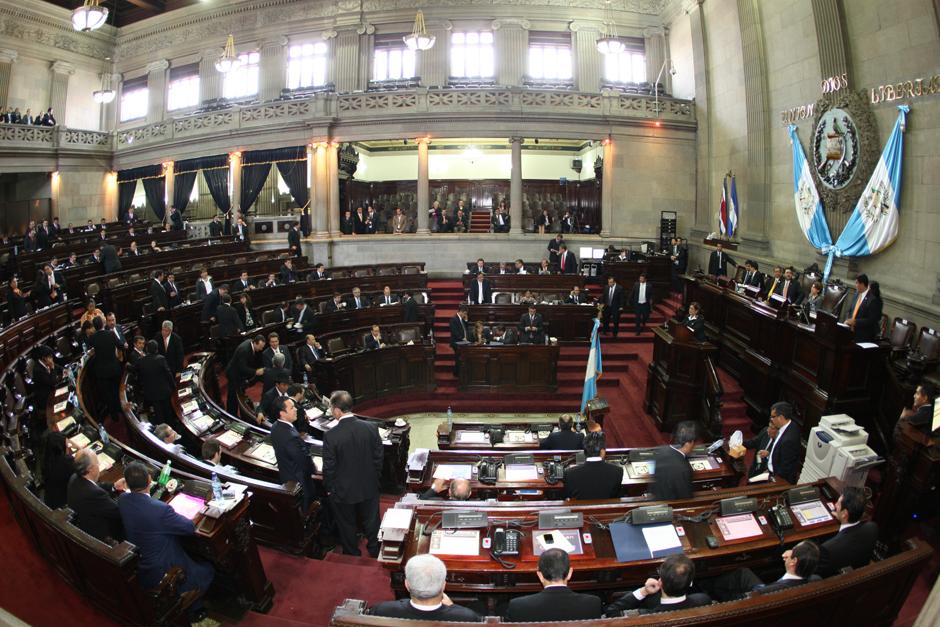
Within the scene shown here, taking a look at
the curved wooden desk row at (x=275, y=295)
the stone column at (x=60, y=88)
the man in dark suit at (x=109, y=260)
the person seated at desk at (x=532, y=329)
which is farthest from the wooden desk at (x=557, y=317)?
the stone column at (x=60, y=88)

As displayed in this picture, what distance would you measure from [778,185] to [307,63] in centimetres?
1708

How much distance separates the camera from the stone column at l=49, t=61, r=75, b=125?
77.5 ft

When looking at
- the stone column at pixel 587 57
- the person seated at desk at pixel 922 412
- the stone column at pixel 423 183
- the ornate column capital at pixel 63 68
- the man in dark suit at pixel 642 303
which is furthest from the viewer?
the ornate column capital at pixel 63 68

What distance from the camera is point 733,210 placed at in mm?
15773

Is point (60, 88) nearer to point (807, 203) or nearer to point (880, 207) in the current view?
point (807, 203)

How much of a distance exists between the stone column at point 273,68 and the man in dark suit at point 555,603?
22023 millimetres

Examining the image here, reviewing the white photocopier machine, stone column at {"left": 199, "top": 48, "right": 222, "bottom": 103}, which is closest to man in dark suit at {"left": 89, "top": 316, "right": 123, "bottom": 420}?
the white photocopier machine

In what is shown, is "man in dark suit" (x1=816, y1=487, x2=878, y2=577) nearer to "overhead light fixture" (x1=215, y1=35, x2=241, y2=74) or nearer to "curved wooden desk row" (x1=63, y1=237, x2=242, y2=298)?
"curved wooden desk row" (x1=63, y1=237, x2=242, y2=298)

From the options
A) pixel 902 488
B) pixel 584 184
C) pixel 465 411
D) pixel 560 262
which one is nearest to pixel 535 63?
pixel 584 184

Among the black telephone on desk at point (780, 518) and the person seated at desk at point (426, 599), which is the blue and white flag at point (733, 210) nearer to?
the black telephone on desk at point (780, 518)

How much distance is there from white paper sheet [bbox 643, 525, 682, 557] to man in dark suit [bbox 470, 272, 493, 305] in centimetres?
912

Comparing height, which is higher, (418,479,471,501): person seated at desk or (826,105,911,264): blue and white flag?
(826,105,911,264): blue and white flag

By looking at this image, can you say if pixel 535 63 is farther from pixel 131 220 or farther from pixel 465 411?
pixel 131 220

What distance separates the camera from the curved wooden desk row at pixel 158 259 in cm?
1236
